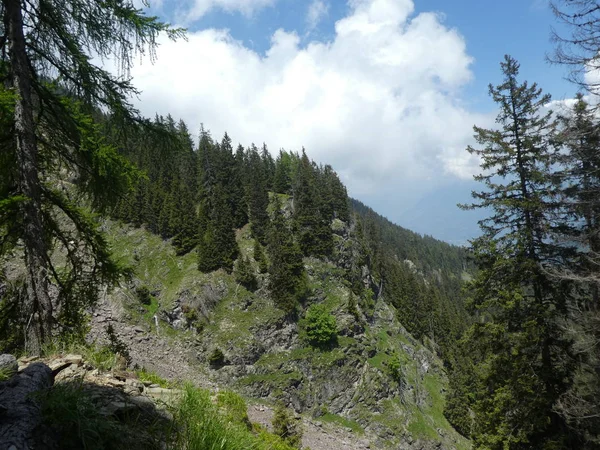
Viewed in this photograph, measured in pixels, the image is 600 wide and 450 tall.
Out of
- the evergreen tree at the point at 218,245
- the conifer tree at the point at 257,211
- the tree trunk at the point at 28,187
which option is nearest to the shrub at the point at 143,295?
the evergreen tree at the point at 218,245

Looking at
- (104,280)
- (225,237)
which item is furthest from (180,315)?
(104,280)

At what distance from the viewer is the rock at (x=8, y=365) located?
3.84 m

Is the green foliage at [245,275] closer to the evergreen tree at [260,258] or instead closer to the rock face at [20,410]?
the evergreen tree at [260,258]

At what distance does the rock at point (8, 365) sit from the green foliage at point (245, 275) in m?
42.9

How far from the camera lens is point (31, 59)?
240 inches

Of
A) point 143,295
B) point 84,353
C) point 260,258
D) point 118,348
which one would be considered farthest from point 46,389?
point 260,258

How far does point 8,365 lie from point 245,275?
43059mm

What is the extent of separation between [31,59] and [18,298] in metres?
4.45

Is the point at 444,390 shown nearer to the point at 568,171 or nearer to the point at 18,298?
the point at 568,171

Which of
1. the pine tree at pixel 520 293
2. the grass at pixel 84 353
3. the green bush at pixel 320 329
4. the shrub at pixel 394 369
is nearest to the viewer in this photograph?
the grass at pixel 84 353

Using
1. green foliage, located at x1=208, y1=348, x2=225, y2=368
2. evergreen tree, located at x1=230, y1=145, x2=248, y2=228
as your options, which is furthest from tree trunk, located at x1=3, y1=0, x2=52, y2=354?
evergreen tree, located at x1=230, y1=145, x2=248, y2=228

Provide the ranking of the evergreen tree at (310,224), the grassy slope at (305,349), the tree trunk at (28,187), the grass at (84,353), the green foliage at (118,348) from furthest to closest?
1. the evergreen tree at (310,224)
2. the grassy slope at (305,349)
3. the green foliage at (118,348)
4. the tree trunk at (28,187)
5. the grass at (84,353)

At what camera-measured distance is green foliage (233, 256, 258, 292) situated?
1833 inches

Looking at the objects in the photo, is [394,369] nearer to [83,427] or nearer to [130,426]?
[130,426]
